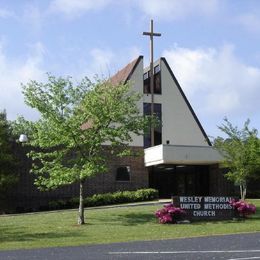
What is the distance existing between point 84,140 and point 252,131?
11.8 metres

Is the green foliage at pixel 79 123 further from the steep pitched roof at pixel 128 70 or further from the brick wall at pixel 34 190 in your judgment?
the steep pitched roof at pixel 128 70

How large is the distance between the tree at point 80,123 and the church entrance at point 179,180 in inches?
627

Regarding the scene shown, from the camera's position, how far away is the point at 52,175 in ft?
76.5

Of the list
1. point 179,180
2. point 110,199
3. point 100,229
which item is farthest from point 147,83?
point 100,229

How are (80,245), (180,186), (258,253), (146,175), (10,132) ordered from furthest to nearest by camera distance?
→ (180,186) → (146,175) → (10,132) → (80,245) → (258,253)

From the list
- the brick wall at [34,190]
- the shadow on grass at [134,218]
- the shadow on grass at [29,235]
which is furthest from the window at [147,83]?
the shadow on grass at [29,235]

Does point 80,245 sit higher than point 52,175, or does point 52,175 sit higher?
point 52,175

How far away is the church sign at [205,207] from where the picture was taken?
23812 mm

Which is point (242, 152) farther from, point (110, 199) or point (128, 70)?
point (128, 70)

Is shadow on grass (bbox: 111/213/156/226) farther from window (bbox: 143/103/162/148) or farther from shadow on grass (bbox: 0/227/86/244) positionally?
window (bbox: 143/103/162/148)

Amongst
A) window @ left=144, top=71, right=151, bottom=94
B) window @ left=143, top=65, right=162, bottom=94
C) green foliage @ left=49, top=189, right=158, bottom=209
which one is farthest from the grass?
window @ left=143, top=65, right=162, bottom=94

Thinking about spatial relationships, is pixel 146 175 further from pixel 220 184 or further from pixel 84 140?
pixel 84 140

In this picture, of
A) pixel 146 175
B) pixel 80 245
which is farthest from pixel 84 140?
pixel 146 175

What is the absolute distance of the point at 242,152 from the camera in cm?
3027
